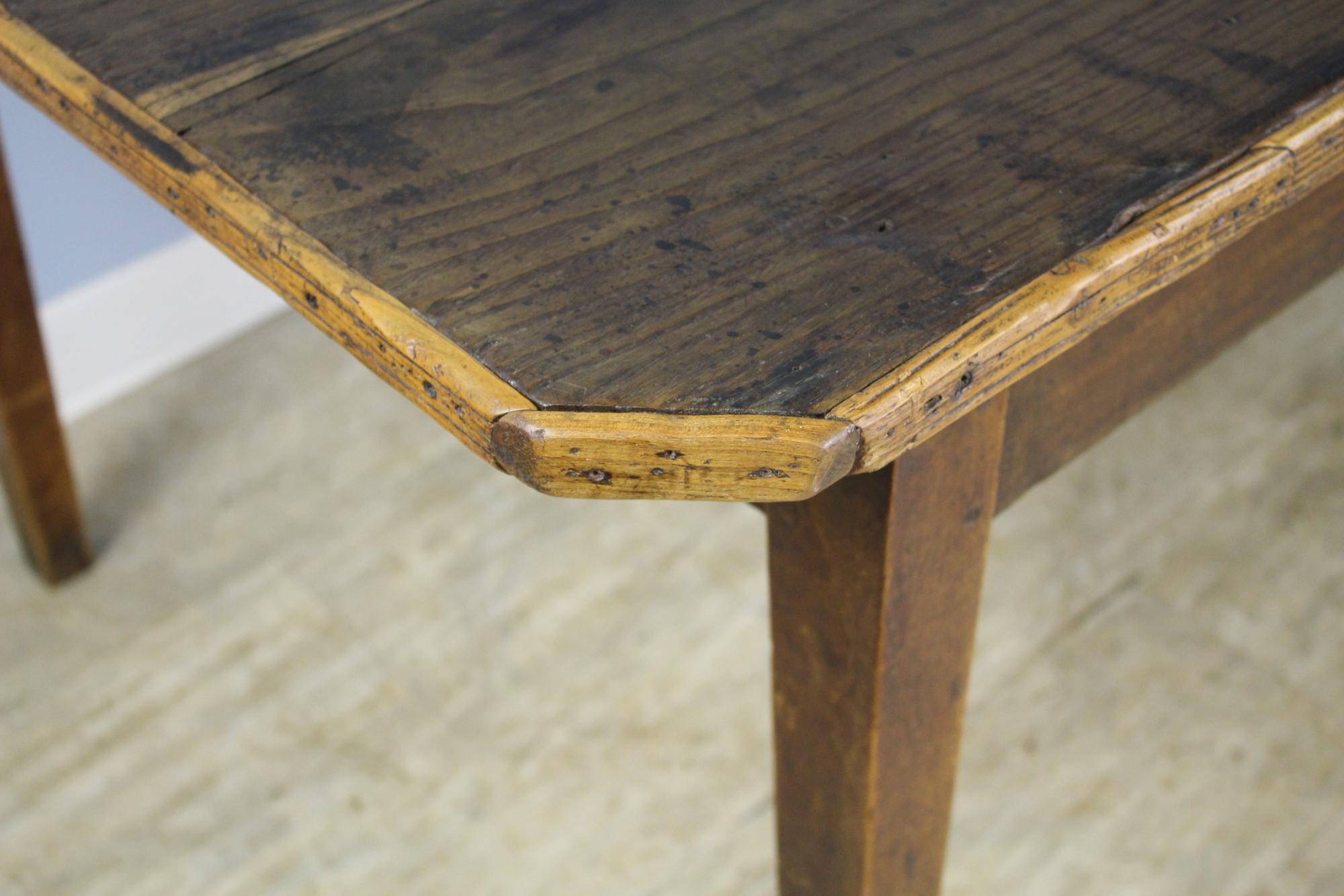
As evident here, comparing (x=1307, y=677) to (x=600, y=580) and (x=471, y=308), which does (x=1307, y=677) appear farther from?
(x=471, y=308)

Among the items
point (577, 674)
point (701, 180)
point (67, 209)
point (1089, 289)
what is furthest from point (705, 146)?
point (67, 209)

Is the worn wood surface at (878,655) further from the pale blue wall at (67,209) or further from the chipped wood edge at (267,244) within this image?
A: the pale blue wall at (67,209)

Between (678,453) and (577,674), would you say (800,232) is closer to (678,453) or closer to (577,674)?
(678,453)

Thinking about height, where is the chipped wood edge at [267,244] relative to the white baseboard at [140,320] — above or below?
below

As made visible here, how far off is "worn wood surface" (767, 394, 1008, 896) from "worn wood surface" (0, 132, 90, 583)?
730mm

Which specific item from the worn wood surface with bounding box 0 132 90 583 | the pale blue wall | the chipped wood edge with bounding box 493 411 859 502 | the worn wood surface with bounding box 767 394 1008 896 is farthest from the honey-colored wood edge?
the pale blue wall

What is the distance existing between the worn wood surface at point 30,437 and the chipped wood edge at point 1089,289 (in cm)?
83

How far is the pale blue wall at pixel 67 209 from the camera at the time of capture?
137 cm

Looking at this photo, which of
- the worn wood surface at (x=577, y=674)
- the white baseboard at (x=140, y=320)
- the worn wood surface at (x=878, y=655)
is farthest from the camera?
the white baseboard at (x=140, y=320)

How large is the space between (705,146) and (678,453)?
18 cm

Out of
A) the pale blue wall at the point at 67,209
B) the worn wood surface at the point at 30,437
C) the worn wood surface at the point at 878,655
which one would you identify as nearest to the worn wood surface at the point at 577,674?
the worn wood surface at the point at 30,437

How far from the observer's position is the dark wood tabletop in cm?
45

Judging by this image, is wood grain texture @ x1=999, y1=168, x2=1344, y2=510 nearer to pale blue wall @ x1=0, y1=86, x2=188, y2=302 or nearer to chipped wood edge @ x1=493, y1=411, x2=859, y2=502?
chipped wood edge @ x1=493, y1=411, x2=859, y2=502

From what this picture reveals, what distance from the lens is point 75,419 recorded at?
1.49 m
